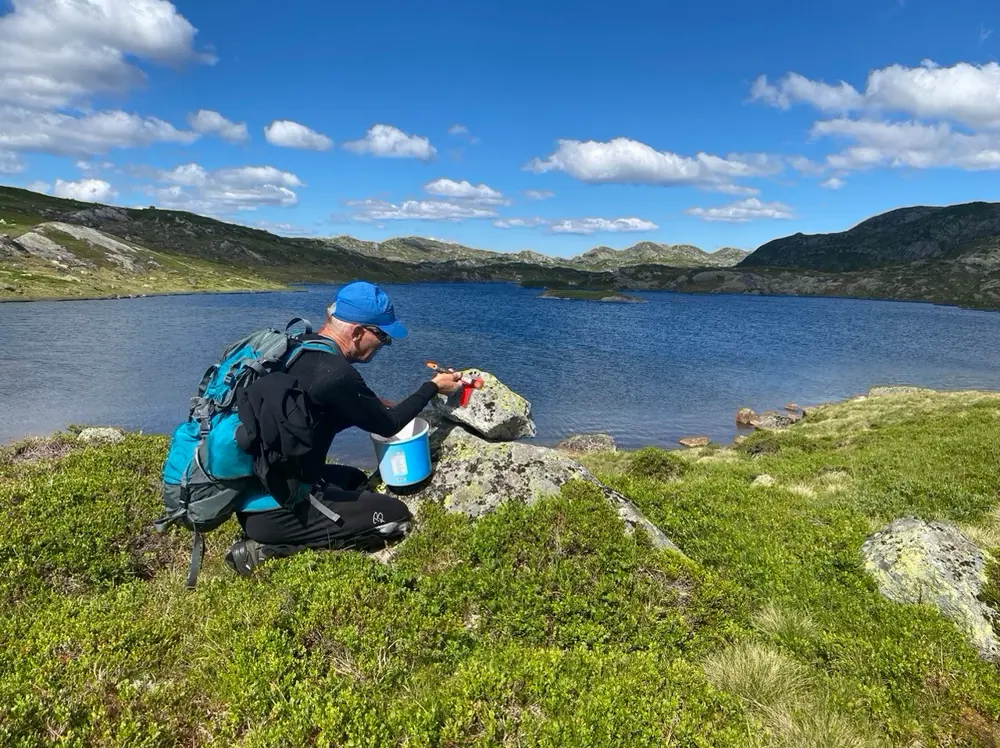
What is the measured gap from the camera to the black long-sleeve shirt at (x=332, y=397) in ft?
19.7

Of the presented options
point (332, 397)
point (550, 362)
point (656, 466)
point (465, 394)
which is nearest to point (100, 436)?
point (465, 394)

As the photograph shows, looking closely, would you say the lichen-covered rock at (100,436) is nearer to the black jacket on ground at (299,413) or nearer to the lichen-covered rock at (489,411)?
the lichen-covered rock at (489,411)

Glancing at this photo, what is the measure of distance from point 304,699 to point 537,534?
3.76 m

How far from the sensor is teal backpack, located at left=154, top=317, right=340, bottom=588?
611 centimetres

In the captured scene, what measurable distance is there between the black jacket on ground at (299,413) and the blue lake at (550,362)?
23.8 meters

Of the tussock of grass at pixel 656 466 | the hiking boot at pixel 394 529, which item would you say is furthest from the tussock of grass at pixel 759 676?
the tussock of grass at pixel 656 466

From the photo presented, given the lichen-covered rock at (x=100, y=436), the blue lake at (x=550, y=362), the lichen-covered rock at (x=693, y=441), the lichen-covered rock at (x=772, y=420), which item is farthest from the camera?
the lichen-covered rock at (x=772, y=420)

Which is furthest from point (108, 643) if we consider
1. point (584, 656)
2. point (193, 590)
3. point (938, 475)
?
point (938, 475)

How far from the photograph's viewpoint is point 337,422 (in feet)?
21.0

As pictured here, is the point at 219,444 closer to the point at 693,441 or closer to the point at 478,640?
the point at 478,640

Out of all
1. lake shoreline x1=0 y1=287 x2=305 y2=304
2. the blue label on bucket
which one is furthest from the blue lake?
the blue label on bucket

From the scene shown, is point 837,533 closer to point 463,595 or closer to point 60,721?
point 463,595

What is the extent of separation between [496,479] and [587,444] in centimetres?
2547

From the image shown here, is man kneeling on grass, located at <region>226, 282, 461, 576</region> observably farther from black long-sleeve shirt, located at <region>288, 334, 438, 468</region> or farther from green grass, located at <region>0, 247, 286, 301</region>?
green grass, located at <region>0, 247, 286, 301</region>
